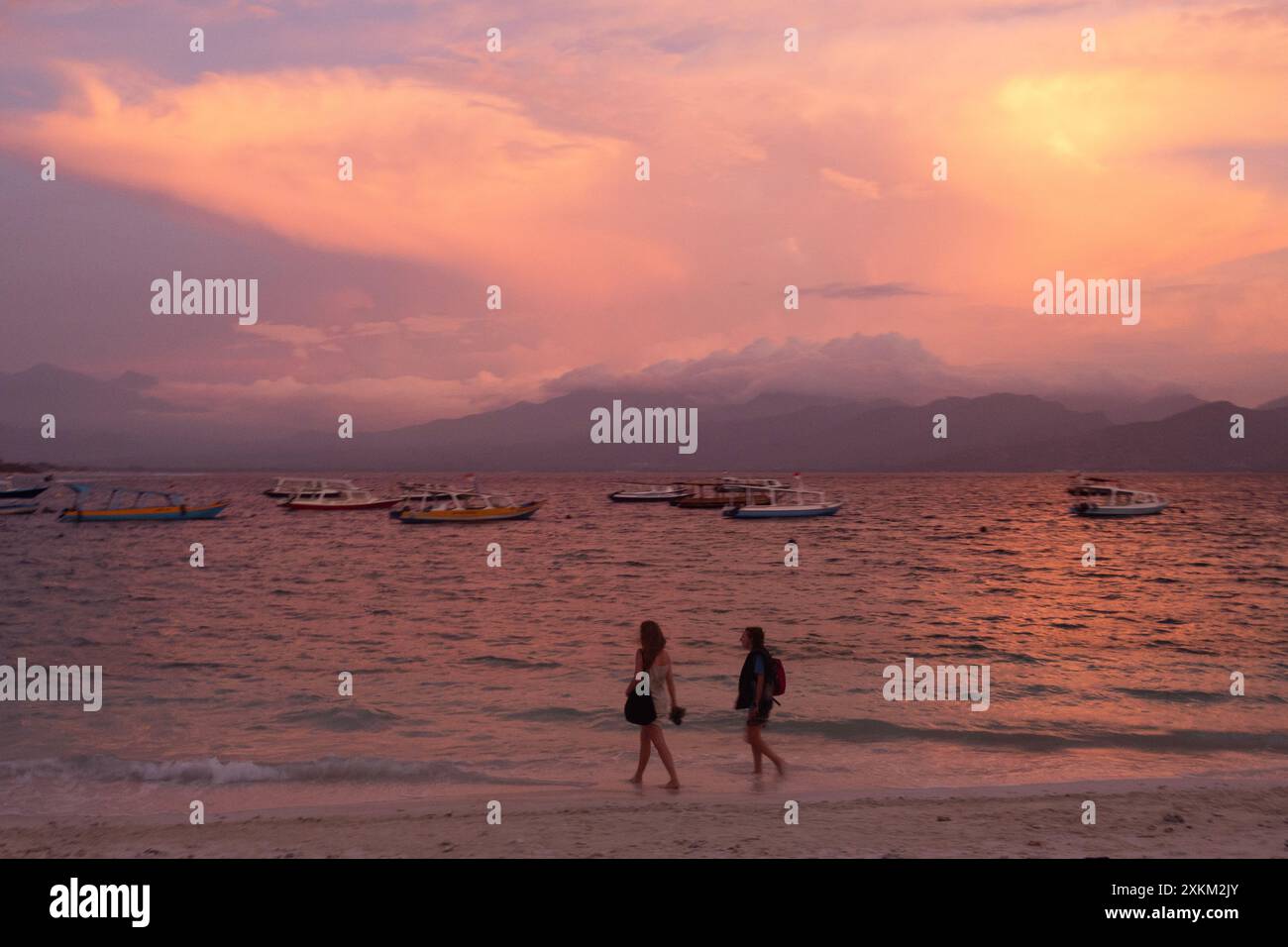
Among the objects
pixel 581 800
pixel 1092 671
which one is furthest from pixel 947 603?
pixel 581 800

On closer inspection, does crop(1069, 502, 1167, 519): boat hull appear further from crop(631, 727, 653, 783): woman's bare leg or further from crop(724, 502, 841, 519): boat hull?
crop(631, 727, 653, 783): woman's bare leg

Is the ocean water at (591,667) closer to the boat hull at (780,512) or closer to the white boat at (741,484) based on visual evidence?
the boat hull at (780,512)

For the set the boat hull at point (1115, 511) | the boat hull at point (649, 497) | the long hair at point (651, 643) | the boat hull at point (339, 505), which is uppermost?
the boat hull at point (649, 497)

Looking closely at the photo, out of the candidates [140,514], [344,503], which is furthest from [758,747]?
[344,503]

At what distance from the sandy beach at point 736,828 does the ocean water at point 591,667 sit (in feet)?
4.22

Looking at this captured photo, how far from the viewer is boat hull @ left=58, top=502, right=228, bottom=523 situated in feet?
310

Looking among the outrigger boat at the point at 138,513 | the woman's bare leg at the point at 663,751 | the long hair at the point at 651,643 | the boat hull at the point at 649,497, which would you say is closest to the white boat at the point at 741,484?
the boat hull at the point at 649,497

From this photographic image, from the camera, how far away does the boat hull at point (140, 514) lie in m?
94.5

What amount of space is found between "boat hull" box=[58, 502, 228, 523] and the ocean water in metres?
32.0

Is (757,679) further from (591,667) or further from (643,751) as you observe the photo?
(591,667)

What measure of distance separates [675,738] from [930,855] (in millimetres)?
6792

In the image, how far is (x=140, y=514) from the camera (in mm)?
96500

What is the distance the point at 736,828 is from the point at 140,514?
102176 millimetres
